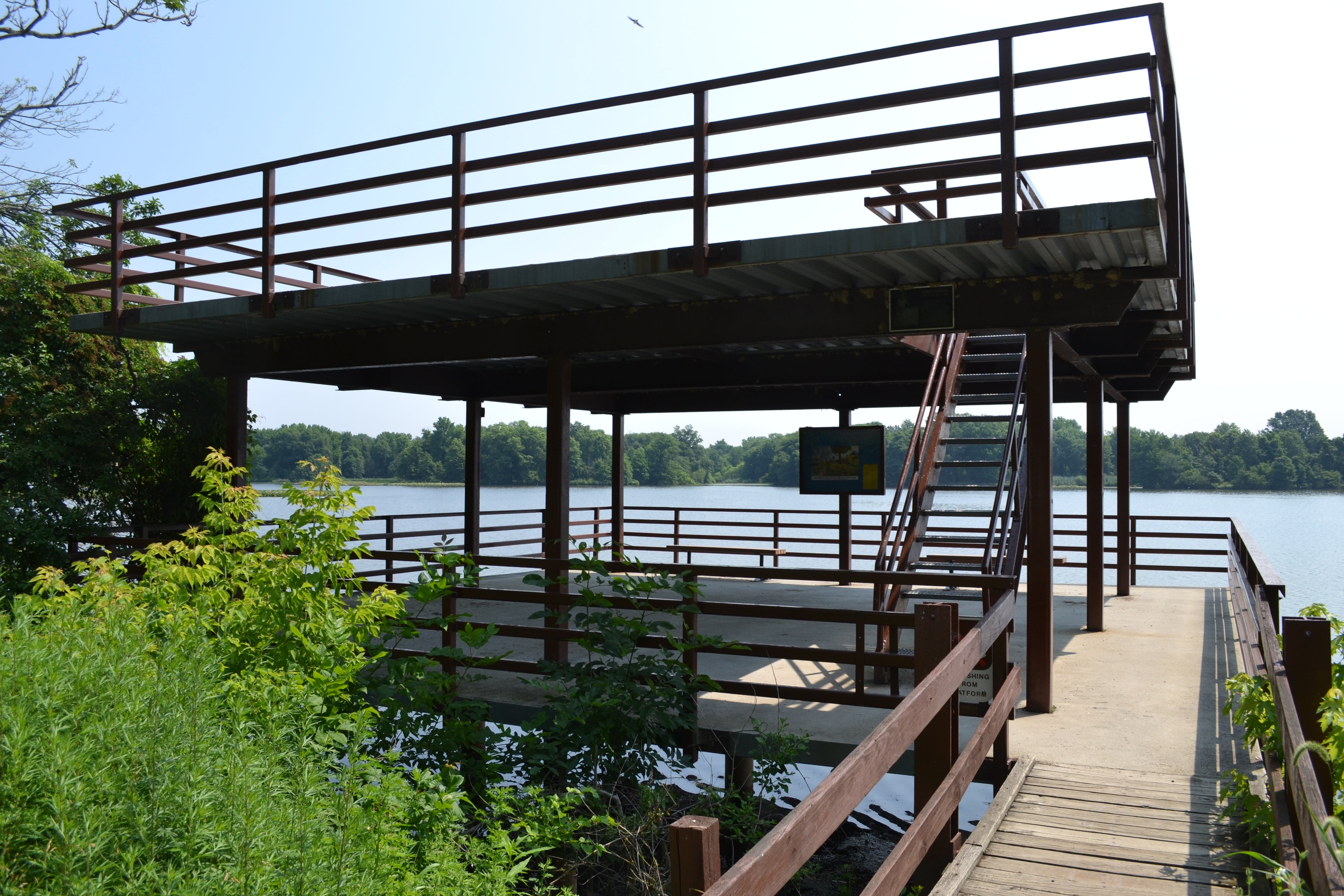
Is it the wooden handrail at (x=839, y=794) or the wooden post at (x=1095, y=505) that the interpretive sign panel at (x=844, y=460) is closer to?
the wooden post at (x=1095, y=505)

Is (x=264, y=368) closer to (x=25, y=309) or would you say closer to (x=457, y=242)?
(x=457, y=242)

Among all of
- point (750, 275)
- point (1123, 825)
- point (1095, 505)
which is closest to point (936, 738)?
point (1123, 825)

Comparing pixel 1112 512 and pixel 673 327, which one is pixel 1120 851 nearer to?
pixel 673 327

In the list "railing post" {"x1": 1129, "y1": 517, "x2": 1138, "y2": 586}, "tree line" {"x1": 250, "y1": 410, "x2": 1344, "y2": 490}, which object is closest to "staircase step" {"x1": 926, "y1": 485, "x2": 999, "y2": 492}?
"railing post" {"x1": 1129, "y1": 517, "x2": 1138, "y2": 586}

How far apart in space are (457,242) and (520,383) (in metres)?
6.36

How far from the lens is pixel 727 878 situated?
6.47 feet

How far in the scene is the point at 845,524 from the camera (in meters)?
14.6

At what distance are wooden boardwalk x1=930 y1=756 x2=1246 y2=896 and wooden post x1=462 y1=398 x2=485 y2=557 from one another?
35.2 feet

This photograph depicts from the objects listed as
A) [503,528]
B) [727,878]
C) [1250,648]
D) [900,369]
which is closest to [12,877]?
[727,878]

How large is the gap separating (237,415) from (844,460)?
283 inches

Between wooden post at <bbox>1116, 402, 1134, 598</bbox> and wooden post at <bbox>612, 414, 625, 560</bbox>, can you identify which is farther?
wooden post at <bbox>612, 414, 625, 560</bbox>

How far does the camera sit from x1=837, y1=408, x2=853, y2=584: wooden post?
1434 cm

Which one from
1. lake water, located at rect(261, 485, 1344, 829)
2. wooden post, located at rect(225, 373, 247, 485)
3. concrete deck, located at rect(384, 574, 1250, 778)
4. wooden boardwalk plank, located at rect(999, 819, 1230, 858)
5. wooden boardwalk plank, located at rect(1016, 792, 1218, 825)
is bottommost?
lake water, located at rect(261, 485, 1344, 829)

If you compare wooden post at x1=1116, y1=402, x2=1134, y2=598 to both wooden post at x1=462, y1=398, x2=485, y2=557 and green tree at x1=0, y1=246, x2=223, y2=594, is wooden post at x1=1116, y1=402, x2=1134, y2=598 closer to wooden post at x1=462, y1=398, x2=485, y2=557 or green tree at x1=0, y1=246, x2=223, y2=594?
wooden post at x1=462, y1=398, x2=485, y2=557
